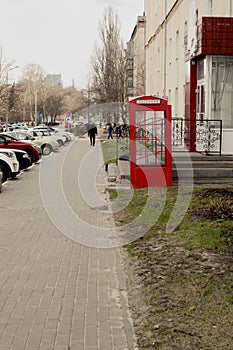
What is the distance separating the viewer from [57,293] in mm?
5996

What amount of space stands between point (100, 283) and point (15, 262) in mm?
1611

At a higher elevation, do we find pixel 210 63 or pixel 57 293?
pixel 210 63

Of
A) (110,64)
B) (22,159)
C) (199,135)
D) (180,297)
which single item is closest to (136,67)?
(110,64)

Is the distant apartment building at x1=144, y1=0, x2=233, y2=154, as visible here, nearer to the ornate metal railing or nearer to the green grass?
the ornate metal railing

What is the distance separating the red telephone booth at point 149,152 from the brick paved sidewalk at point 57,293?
3.70 meters

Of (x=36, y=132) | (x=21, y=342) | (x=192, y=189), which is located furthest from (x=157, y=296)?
(x=36, y=132)

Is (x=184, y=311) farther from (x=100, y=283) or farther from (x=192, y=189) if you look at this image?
(x=192, y=189)

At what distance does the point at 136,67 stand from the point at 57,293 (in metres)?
56.2

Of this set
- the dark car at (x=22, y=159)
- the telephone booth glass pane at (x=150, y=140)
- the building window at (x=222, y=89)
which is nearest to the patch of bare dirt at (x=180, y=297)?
the telephone booth glass pane at (x=150, y=140)

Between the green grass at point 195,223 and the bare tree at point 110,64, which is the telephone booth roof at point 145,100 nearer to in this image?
the green grass at point 195,223

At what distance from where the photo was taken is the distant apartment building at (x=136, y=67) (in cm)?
5547

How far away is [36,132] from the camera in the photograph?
45.0 meters

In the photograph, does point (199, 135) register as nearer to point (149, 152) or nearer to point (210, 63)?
point (210, 63)

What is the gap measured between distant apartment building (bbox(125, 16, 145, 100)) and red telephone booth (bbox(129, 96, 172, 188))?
4081cm
